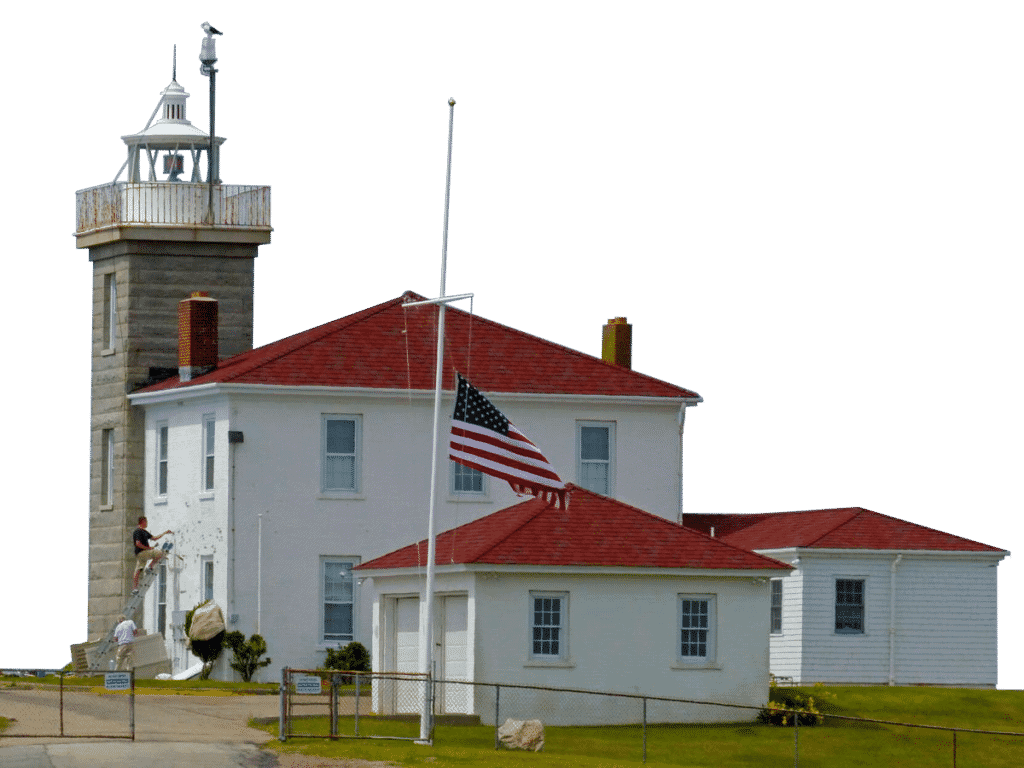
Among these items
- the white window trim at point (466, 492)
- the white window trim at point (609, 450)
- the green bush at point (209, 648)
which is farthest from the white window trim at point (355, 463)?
the white window trim at point (609, 450)

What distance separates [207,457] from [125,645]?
457 cm

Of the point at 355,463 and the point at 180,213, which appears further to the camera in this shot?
the point at 180,213

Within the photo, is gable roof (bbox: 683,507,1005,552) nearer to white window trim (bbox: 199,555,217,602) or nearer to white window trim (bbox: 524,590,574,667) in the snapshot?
white window trim (bbox: 524,590,574,667)

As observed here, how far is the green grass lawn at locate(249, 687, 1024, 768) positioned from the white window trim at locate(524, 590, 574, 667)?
53.5 inches

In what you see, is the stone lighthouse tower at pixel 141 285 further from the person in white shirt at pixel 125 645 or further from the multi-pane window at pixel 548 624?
the multi-pane window at pixel 548 624

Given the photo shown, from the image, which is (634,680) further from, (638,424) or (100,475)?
(100,475)

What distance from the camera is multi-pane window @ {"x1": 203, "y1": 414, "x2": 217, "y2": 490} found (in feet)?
167

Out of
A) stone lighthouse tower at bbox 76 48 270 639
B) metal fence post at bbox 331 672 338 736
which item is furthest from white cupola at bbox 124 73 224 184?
metal fence post at bbox 331 672 338 736

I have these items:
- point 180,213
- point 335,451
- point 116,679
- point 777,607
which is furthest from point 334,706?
point 180,213

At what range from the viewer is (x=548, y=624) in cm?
4128

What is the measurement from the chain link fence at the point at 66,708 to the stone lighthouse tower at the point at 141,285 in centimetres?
860

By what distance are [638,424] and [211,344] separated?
385 inches

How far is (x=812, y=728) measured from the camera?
41750 mm

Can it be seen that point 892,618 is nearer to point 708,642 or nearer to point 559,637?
point 708,642
